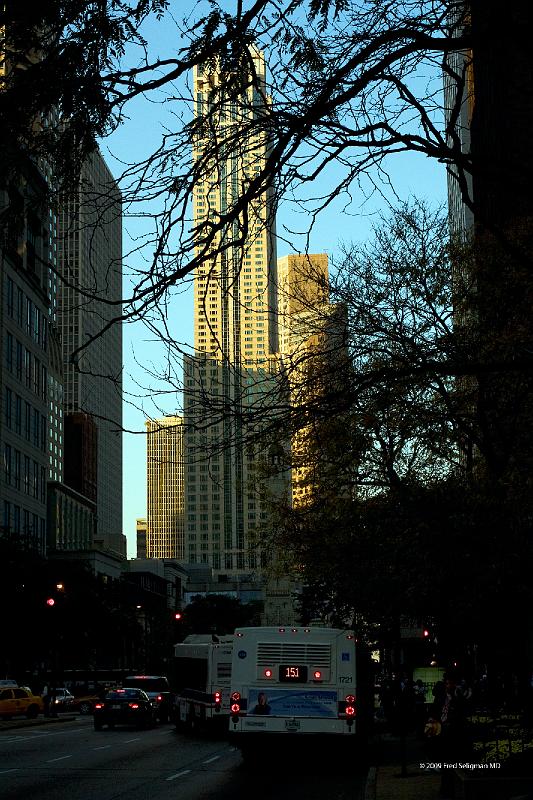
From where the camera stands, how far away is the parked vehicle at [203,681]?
35656 millimetres

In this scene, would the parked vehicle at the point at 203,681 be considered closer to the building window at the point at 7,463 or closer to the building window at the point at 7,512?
the building window at the point at 7,512

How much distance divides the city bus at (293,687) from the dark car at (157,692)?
84.6 ft

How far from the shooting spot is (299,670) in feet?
78.7

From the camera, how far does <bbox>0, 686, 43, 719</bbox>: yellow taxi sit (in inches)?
2258

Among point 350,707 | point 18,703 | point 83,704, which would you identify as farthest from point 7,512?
point 350,707

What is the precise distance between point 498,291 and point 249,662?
9.30 metres

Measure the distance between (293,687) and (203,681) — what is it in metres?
13.8

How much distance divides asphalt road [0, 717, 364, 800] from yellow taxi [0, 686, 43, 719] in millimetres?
25151

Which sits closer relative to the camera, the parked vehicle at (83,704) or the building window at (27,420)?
the parked vehicle at (83,704)

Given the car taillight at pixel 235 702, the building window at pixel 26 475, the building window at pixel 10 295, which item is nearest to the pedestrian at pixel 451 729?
the car taillight at pixel 235 702

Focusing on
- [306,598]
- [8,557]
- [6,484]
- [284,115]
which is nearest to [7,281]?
[6,484]

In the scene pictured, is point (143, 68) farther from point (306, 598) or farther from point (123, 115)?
point (306, 598)

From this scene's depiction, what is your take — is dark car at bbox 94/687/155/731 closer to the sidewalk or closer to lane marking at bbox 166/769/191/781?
the sidewalk

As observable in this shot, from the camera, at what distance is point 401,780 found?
20.2 metres
